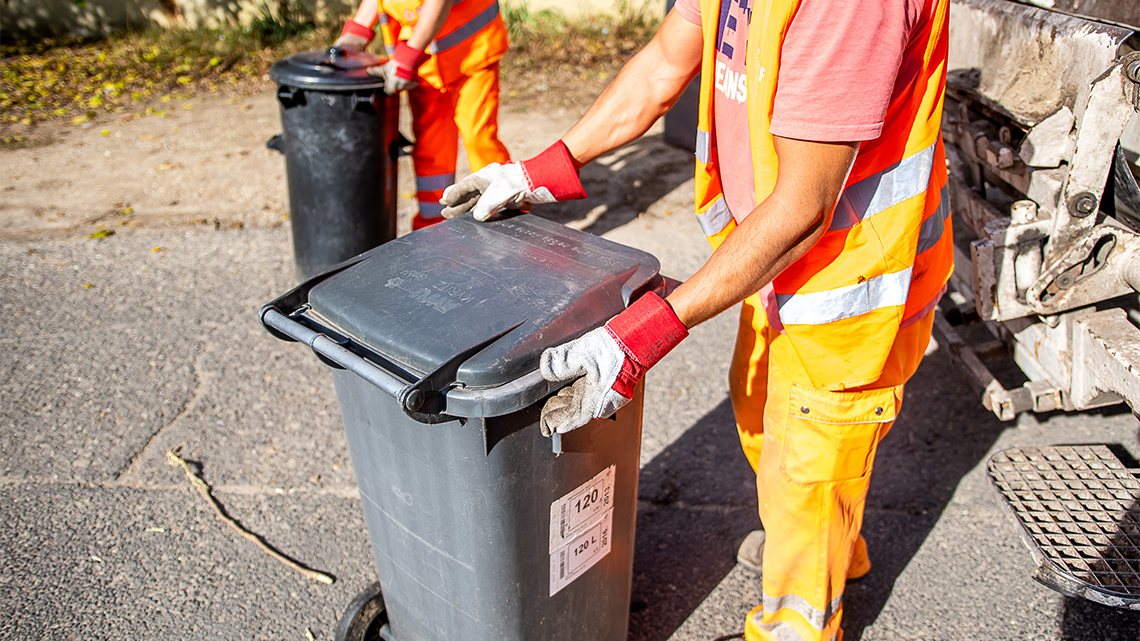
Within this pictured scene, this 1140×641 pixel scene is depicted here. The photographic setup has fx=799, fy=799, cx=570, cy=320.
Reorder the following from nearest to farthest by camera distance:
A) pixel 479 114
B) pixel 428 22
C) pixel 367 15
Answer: pixel 428 22, pixel 479 114, pixel 367 15

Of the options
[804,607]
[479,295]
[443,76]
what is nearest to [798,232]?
[479,295]

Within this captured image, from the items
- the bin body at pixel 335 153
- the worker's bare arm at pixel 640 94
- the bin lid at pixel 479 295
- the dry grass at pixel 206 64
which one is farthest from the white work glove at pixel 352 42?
the bin lid at pixel 479 295

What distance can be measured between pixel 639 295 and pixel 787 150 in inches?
15.1

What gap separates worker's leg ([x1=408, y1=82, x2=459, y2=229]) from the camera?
142 inches

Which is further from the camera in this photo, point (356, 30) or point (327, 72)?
point (356, 30)

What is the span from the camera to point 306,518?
2.52 m

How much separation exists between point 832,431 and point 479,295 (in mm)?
829

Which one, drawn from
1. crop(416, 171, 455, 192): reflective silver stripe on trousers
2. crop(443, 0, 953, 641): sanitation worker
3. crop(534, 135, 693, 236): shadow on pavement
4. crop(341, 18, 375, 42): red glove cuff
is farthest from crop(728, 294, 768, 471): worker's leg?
crop(341, 18, 375, 42): red glove cuff

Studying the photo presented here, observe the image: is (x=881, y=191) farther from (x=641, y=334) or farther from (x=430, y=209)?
(x=430, y=209)

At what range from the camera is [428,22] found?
3.29m

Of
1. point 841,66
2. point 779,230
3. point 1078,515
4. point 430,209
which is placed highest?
point 841,66

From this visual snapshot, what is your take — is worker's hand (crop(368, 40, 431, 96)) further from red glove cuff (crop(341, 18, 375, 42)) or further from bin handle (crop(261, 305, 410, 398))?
bin handle (crop(261, 305, 410, 398))

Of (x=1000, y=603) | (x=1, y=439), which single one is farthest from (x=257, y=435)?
(x=1000, y=603)

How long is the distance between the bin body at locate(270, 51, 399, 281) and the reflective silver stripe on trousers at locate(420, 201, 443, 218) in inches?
5.6
